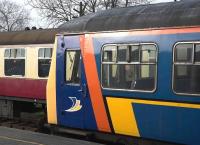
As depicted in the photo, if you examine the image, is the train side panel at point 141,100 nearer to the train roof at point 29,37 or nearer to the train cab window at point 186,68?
the train cab window at point 186,68

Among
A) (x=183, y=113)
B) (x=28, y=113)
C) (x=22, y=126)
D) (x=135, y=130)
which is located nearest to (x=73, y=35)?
(x=135, y=130)

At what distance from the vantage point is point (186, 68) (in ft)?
26.9

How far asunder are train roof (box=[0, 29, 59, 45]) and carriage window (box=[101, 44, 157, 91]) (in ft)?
20.4

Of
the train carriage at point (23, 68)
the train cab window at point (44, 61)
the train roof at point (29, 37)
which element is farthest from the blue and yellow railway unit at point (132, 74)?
the train roof at point (29, 37)

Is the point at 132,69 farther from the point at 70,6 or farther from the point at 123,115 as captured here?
the point at 70,6

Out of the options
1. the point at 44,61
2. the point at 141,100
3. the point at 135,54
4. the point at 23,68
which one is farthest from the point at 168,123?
the point at 23,68

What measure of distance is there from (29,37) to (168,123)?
9178mm

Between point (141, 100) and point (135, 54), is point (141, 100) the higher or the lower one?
the lower one

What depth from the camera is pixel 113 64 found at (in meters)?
9.48

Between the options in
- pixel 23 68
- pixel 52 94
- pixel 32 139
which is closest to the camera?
pixel 52 94

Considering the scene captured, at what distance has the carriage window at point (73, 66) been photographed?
10336mm

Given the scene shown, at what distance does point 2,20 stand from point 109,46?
192 ft

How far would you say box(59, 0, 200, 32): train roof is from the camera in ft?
27.9

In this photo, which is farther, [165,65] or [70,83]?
[70,83]
